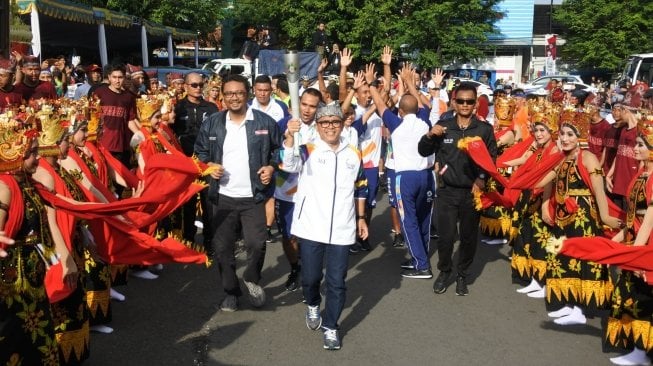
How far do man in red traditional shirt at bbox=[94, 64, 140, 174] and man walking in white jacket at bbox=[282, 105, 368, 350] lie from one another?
3.93m

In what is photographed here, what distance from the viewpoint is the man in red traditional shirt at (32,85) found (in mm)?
9461

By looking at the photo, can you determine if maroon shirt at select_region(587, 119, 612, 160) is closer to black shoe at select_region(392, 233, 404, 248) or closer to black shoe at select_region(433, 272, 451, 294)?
black shoe at select_region(392, 233, 404, 248)

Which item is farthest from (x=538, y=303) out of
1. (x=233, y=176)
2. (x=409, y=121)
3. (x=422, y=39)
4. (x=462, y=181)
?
(x=422, y=39)

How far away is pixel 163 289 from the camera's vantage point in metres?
7.26

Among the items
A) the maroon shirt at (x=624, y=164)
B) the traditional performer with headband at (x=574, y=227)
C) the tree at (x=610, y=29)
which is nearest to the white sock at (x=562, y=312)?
the traditional performer with headband at (x=574, y=227)

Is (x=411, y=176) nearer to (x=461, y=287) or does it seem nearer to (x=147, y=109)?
(x=461, y=287)

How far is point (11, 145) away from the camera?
12.8 feet

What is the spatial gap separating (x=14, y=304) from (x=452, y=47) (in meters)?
37.3

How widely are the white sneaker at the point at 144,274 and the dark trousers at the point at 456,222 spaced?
10.2ft

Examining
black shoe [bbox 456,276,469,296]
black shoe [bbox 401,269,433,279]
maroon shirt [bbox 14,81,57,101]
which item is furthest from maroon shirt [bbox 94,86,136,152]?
black shoe [bbox 456,276,469,296]

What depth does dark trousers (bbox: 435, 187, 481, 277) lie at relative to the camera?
7094mm

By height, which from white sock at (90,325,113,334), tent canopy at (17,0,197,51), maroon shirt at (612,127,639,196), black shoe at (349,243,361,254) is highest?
tent canopy at (17,0,197,51)

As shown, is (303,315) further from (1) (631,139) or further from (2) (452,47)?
(2) (452,47)

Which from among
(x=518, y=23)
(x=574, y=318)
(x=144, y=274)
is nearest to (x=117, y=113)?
(x=144, y=274)
